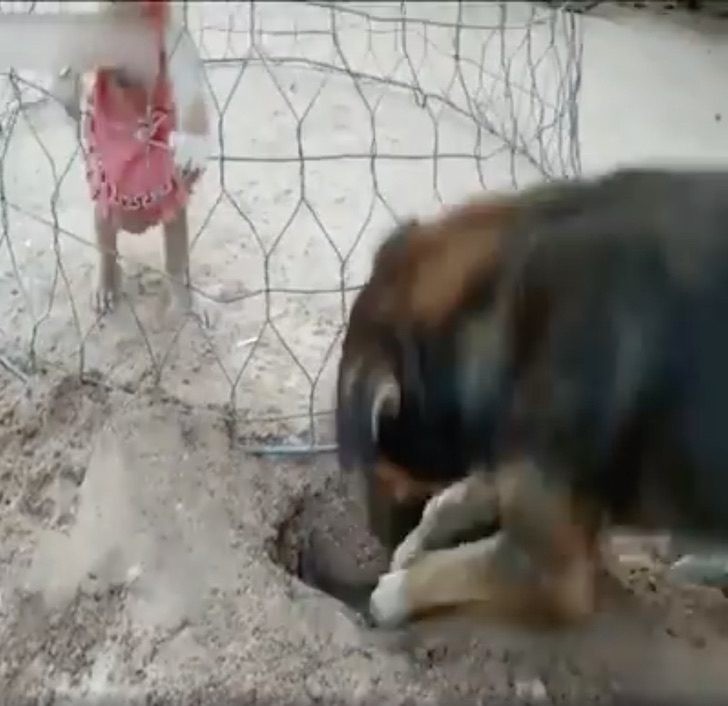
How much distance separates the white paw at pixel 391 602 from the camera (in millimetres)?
1005

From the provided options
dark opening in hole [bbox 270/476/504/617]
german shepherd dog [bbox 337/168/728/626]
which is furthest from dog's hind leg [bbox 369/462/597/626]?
dark opening in hole [bbox 270/476/504/617]

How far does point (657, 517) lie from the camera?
35.1 inches

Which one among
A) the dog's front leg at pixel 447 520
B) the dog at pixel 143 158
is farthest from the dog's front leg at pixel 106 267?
the dog's front leg at pixel 447 520

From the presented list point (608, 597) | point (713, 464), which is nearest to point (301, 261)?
point (608, 597)

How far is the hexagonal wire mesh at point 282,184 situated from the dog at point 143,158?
0.09 feet

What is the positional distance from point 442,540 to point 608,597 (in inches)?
5.3

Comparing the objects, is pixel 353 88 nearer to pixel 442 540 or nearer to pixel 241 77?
pixel 241 77

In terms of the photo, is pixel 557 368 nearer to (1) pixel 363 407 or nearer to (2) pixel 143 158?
(1) pixel 363 407

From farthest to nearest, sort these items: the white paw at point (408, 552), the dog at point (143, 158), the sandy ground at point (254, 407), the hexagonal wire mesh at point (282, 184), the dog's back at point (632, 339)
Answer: the hexagonal wire mesh at point (282, 184), the dog at point (143, 158), the white paw at point (408, 552), the sandy ground at point (254, 407), the dog's back at point (632, 339)

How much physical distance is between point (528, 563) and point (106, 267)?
2.26 feet

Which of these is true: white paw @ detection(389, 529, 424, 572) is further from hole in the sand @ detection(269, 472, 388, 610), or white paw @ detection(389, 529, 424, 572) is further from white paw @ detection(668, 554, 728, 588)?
white paw @ detection(668, 554, 728, 588)

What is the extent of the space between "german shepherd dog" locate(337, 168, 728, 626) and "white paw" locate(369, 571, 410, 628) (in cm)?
10

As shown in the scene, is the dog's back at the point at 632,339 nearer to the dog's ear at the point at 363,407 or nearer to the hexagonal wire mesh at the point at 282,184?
the dog's ear at the point at 363,407

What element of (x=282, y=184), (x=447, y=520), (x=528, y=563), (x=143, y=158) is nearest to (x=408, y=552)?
(x=447, y=520)
